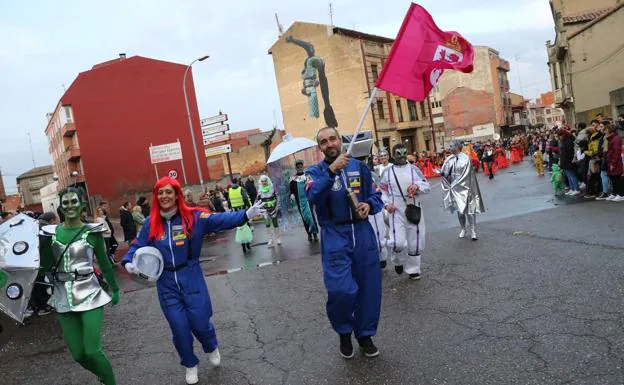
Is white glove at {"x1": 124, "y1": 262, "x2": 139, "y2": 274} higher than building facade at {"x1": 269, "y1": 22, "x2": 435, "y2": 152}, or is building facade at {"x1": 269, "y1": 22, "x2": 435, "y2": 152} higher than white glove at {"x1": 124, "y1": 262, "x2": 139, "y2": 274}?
building facade at {"x1": 269, "y1": 22, "x2": 435, "y2": 152}

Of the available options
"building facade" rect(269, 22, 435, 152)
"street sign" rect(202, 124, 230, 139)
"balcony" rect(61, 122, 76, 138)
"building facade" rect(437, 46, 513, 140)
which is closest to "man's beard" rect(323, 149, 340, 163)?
"street sign" rect(202, 124, 230, 139)

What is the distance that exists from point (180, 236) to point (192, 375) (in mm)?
1150

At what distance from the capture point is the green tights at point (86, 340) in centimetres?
396

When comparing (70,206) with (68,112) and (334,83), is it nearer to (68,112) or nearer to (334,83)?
(334,83)

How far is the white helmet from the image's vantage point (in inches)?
171

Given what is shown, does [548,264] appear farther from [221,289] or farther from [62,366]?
[62,366]

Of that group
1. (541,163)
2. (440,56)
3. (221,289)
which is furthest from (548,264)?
(541,163)

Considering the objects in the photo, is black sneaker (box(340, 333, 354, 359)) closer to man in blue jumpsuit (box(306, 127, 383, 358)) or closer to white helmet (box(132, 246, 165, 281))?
man in blue jumpsuit (box(306, 127, 383, 358))

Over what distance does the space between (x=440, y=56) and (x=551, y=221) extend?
19.2ft

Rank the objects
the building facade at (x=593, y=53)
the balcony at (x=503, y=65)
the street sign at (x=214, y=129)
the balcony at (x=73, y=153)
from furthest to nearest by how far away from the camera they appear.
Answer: the balcony at (x=503, y=65)
the balcony at (x=73, y=153)
the street sign at (x=214, y=129)
the building facade at (x=593, y=53)

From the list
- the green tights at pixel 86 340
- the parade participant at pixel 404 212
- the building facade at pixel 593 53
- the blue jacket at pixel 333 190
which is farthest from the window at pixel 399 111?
the green tights at pixel 86 340

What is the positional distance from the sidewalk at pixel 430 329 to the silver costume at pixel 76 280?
3.38 ft

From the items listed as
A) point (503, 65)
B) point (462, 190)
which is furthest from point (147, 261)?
point (503, 65)

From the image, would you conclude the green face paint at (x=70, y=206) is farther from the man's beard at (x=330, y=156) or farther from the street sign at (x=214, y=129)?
the street sign at (x=214, y=129)
